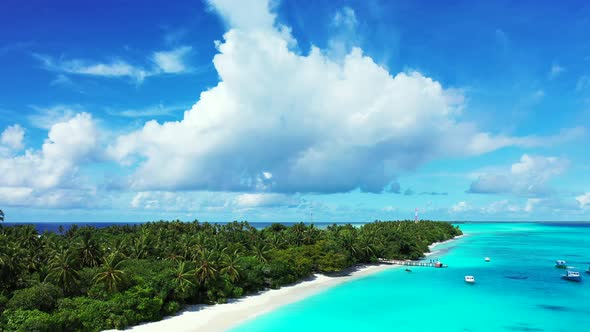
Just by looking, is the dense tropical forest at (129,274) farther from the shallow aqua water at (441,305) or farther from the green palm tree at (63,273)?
the shallow aqua water at (441,305)

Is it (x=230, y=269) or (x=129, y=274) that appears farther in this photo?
(x=230, y=269)

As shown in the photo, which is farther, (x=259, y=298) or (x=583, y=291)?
(x=583, y=291)

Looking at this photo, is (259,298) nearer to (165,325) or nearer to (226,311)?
(226,311)

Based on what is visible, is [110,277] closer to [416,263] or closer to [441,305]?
[441,305]

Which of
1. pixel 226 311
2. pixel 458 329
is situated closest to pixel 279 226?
pixel 226 311

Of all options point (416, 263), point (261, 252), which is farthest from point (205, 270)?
point (416, 263)
